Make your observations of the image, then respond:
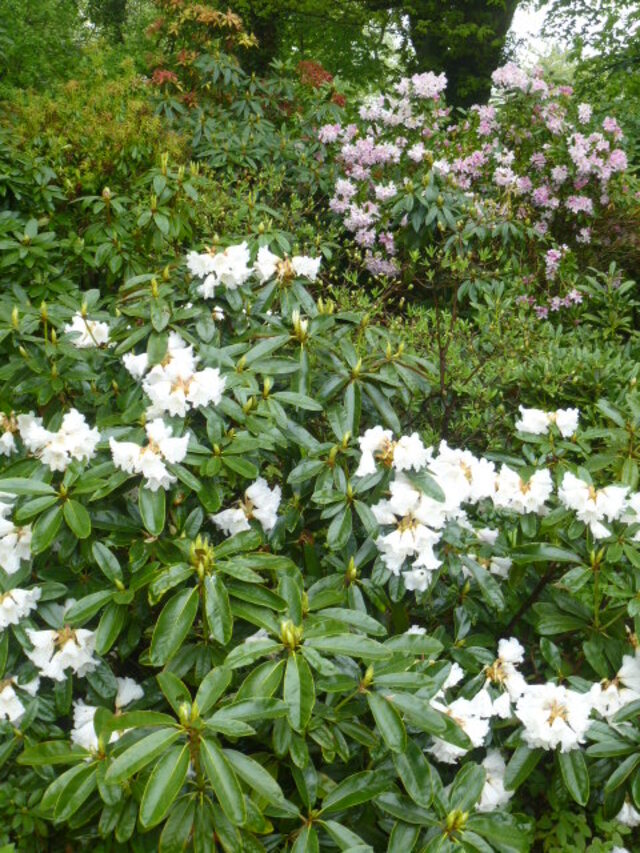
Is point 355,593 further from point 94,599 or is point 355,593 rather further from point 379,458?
point 94,599

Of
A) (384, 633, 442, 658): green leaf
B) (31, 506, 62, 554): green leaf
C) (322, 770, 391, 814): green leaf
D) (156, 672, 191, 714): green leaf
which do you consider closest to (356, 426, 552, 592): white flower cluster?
(384, 633, 442, 658): green leaf

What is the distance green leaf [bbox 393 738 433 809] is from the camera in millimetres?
1335

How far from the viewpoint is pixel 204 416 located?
5.71 feet

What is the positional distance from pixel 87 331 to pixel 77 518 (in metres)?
0.70

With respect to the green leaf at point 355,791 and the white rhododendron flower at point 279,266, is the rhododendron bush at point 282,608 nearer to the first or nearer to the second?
the green leaf at point 355,791

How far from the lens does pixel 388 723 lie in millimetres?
1304

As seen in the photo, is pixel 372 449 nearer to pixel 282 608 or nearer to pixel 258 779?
pixel 282 608

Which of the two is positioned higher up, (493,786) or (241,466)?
(241,466)

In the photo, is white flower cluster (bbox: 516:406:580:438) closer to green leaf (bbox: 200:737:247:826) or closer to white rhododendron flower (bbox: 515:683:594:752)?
white rhododendron flower (bbox: 515:683:594:752)

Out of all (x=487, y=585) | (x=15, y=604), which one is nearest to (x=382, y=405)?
(x=487, y=585)

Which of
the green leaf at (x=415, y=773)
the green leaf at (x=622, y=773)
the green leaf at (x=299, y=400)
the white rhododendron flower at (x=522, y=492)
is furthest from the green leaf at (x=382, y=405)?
the green leaf at (x=622, y=773)

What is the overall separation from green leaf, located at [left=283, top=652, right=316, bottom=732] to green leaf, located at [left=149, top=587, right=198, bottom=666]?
197 mm

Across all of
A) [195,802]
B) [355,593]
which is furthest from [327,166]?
[195,802]

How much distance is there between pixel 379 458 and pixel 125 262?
7.20ft
